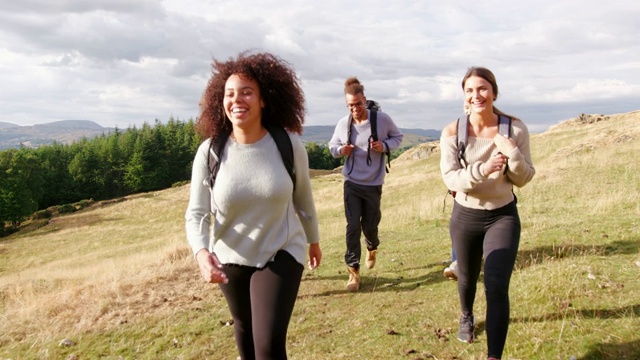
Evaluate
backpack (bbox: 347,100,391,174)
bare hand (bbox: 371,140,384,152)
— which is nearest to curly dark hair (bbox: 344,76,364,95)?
backpack (bbox: 347,100,391,174)

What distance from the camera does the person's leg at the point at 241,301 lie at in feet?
11.1

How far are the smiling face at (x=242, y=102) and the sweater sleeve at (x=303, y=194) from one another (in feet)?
1.14

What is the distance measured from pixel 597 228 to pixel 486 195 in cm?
567

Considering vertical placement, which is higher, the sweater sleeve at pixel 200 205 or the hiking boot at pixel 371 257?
the sweater sleeve at pixel 200 205

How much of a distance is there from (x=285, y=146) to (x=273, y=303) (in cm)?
113

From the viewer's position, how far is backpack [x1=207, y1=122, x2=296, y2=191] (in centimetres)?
335

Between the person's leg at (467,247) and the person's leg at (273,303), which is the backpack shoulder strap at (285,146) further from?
A: the person's leg at (467,247)

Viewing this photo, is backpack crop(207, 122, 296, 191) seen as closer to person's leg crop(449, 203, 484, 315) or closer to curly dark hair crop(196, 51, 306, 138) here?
curly dark hair crop(196, 51, 306, 138)

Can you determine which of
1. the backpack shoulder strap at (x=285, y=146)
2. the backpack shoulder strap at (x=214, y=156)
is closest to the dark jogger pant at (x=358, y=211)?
the backpack shoulder strap at (x=285, y=146)

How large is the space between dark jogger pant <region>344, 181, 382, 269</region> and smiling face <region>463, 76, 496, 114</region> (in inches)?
117

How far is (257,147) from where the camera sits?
3377 mm

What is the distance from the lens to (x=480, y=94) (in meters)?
4.05

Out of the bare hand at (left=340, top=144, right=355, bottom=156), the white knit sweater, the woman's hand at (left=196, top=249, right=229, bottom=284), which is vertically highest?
the bare hand at (left=340, top=144, right=355, bottom=156)

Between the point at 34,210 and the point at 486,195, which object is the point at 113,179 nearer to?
the point at 34,210
